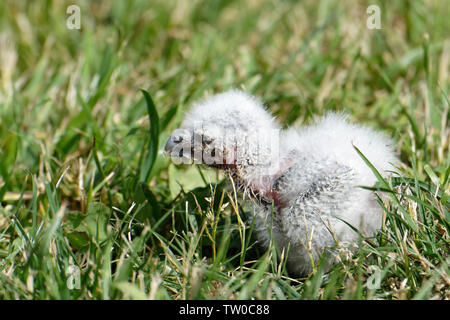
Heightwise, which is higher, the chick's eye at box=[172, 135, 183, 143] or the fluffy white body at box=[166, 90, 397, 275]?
the chick's eye at box=[172, 135, 183, 143]

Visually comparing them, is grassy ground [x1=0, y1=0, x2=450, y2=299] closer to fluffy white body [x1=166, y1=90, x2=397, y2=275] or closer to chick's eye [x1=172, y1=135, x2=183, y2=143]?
fluffy white body [x1=166, y1=90, x2=397, y2=275]

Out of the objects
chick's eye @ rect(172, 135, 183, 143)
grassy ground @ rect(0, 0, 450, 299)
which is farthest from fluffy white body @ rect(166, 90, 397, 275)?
grassy ground @ rect(0, 0, 450, 299)

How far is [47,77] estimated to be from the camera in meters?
3.77

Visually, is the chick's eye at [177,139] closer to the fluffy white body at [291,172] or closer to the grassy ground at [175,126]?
the fluffy white body at [291,172]

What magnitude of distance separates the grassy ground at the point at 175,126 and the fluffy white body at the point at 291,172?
107 mm

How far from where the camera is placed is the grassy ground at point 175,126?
6.31ft

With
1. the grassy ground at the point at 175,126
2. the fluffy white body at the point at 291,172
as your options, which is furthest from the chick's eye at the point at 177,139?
the grassy ground at the point at 175,126

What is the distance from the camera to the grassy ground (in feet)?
6.31

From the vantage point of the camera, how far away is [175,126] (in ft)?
9.95

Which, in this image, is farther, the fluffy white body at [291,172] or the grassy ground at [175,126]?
the fluffy white body at [291,172]

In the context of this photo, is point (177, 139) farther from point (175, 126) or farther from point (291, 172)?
point (175, 126)

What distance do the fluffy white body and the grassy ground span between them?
0.35 feet

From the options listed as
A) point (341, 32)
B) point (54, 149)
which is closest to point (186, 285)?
point (54, 149)
